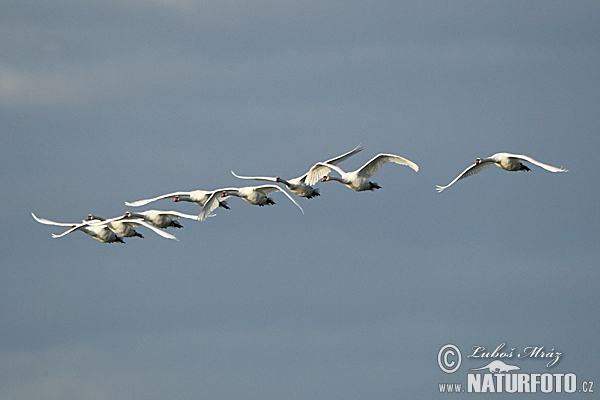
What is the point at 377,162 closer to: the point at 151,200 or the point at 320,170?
the point at 320,170

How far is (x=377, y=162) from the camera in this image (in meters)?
94.3

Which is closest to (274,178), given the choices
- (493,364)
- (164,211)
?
(164,211)

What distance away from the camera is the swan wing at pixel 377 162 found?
93.2 metres

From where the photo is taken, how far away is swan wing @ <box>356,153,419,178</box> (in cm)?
9319

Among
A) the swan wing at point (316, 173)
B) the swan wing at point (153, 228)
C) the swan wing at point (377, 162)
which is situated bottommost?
the swan wing at point (153, 228)

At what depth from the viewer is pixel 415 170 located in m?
90.2

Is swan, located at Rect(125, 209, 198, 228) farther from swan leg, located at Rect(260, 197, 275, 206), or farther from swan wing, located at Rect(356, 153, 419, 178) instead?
swan wing, located at Rect(356, 153, 419, 178)

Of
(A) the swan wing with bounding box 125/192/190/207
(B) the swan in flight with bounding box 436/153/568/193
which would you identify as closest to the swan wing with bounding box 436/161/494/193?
(B) the swan in flight with bounding box 436/153/568/193

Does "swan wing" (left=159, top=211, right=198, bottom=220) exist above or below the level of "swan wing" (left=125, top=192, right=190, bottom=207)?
below

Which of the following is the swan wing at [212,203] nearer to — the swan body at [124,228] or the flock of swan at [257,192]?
the flock of swan at [257,192]

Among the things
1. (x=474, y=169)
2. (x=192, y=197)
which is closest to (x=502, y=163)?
(x=474, y=169)

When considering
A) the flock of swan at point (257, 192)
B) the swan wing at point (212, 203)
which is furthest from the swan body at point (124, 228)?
the swan wing at point (212, 203)

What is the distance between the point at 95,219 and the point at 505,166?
36099mm

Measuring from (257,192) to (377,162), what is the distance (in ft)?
32.4
